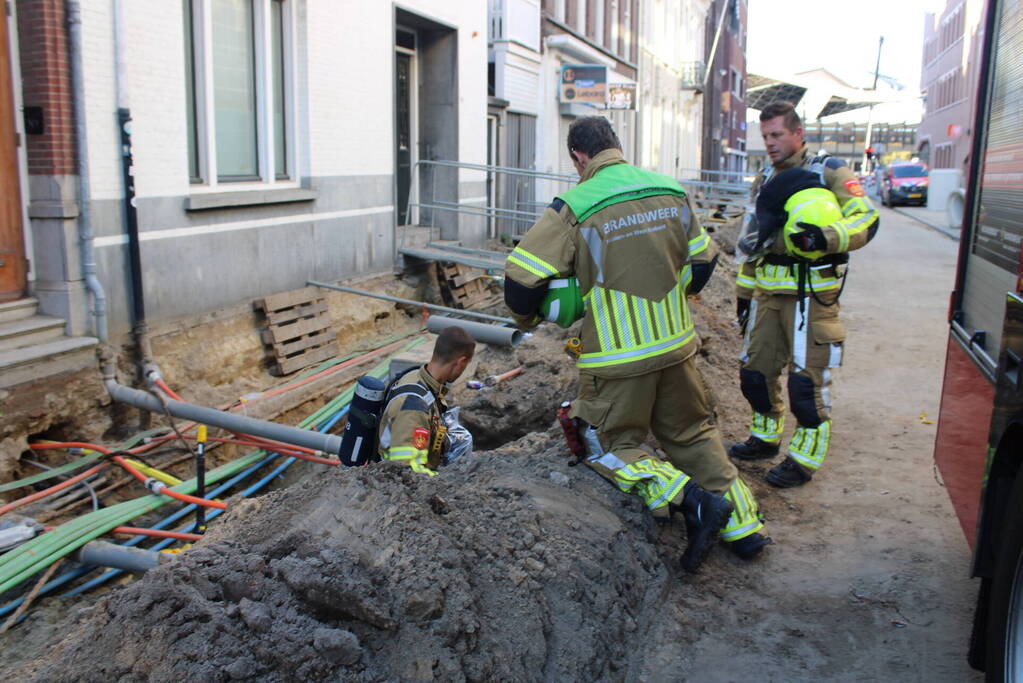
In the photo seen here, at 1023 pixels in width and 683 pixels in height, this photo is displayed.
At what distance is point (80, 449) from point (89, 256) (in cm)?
143

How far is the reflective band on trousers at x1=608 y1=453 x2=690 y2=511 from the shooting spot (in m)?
3.97

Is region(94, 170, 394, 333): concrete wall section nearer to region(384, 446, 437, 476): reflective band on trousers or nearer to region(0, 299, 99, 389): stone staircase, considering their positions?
region(0, 299, 99, 389): stone staircase

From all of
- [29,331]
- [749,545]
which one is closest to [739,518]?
[749,545]

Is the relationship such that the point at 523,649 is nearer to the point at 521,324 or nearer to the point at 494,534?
the point at 494,534

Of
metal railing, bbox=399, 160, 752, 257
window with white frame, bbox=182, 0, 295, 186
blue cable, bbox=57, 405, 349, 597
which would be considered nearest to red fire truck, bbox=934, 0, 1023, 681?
blue cable, bbox=57, 405, 349, 597

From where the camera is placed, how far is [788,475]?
517cm

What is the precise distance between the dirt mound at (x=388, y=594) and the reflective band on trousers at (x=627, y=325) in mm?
690

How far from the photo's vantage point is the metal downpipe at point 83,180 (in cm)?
646

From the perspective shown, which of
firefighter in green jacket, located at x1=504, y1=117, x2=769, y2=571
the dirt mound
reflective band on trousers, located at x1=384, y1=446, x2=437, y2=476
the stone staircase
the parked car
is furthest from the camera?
the parked car

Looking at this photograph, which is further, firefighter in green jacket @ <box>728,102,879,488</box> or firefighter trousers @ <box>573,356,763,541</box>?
firefighter in green jacket @ <box>728,102,879,488</box>

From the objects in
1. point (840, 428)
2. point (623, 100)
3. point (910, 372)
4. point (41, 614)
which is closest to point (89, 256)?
point (41, 614)

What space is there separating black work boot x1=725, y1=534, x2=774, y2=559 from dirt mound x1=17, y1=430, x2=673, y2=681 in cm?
47

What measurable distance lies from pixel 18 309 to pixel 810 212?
211 inches

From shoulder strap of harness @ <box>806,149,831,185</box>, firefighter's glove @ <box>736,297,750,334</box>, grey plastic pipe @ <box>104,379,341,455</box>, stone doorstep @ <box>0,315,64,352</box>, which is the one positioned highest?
shoulder strap of harness @ <box>806,149,831,185</box>
